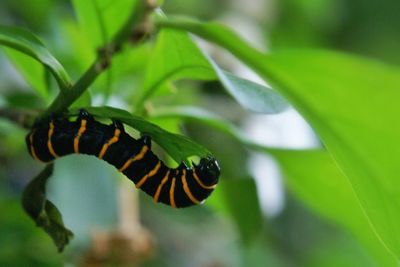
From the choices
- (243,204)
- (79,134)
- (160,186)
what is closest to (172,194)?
(160,186)

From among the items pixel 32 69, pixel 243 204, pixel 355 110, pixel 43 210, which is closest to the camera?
pixel 355 110

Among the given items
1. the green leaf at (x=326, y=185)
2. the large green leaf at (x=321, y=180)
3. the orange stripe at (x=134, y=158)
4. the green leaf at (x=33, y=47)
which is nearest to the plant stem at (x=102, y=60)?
the green leaf at (x=33, y=47)

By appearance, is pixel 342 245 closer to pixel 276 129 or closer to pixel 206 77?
pixel 276 129

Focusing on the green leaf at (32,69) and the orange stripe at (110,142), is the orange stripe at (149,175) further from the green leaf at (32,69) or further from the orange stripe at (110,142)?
the green leaf at (32,69)

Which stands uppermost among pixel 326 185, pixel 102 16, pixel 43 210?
pixel 326 185

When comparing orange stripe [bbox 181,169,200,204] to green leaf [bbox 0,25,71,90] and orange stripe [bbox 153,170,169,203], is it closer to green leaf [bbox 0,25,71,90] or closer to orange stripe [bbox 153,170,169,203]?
orange stripe [bbox 153,170,169,203]

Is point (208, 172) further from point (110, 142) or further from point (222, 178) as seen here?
point (222, 178)

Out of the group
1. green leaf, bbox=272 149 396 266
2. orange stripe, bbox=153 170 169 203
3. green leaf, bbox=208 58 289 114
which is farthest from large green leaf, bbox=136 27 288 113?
green leaf, bbox=272 149 396 266

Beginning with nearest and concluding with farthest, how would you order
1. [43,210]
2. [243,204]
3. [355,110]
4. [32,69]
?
[355,110]
[43,210]
[32,69]
[243,204]
